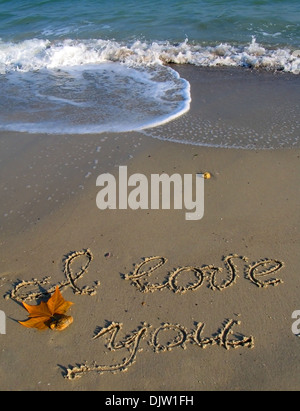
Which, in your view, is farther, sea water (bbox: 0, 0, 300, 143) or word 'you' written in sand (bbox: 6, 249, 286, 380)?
sea water (bbox: 0, 0, 300, 143)

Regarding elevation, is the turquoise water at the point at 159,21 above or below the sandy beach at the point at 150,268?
above

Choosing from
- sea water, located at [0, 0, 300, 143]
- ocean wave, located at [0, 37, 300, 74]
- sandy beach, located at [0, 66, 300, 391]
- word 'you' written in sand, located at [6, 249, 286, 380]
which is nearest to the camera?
sandy beach, located at [0, 66, 300, 391]

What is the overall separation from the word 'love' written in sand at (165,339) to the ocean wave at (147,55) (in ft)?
19.8

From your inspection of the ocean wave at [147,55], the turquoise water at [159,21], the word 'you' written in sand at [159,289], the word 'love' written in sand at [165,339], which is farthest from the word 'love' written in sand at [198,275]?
the turquoise water at [159,21]

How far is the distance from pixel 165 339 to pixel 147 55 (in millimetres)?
6865

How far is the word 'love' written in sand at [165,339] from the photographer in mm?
2721

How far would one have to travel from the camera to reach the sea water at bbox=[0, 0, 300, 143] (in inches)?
230

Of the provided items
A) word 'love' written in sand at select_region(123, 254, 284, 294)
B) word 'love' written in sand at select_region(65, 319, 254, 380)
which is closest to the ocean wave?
word 'love' written in sand at select_region(123, 254, 284, 294)

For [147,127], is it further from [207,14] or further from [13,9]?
[13,9]

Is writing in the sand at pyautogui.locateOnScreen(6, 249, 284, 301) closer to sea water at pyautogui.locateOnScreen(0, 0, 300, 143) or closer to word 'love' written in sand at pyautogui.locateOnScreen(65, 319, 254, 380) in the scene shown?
word 'love' written in sand at pyautogui.locateOnScreen(65, 319, 254, 380)

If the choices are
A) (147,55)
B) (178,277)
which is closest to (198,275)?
(178,277)

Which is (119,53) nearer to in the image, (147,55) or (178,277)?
(147,55)

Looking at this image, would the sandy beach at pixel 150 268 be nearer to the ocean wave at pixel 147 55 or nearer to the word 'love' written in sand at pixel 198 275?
the word 'love' written in sand at pixel 198 275

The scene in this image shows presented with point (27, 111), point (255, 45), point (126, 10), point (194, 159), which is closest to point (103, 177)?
point (194, 159)
